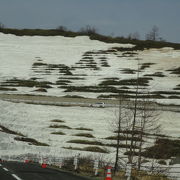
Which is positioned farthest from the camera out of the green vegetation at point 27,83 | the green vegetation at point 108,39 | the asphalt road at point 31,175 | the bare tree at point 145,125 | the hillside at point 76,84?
the green vegetation at point 108,39

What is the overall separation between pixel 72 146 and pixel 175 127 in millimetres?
19286

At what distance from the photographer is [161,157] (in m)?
47.5

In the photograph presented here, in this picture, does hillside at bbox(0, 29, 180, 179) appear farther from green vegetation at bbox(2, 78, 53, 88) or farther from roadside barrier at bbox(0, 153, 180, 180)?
roadside barrier at bbox(0, 153, 180, 180)

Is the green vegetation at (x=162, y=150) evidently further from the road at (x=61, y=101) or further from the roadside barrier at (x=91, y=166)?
the road at (x=61, y=101)

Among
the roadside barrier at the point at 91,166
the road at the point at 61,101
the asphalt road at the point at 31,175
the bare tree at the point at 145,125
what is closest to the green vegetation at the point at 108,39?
the road at the point at 61,101

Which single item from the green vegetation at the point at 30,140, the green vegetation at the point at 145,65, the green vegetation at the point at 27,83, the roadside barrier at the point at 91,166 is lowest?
the green vegetation at the point at 27,83

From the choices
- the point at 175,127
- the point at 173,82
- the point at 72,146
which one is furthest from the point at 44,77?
the point at 72,146

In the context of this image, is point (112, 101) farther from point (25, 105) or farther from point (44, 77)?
point (44, 77)

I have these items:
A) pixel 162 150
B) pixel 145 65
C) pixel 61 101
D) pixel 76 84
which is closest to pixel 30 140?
pixel 162 150

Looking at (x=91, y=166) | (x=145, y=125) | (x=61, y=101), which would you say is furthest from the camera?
(x=61, y=101)

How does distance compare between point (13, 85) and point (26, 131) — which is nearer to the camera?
point (26, 131)

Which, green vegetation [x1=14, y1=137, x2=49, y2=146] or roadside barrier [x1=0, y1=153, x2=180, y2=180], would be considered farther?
green vegetation [x1=14, y1=137, x2=49, y2=146]

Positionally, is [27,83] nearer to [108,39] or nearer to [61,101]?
[61,101]

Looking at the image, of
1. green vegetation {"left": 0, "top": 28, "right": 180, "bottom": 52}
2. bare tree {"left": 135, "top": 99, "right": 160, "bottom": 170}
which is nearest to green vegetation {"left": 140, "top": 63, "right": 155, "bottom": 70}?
green vegetation {"left": 0, "top": 28, "right": 180, "bottom": 52}
